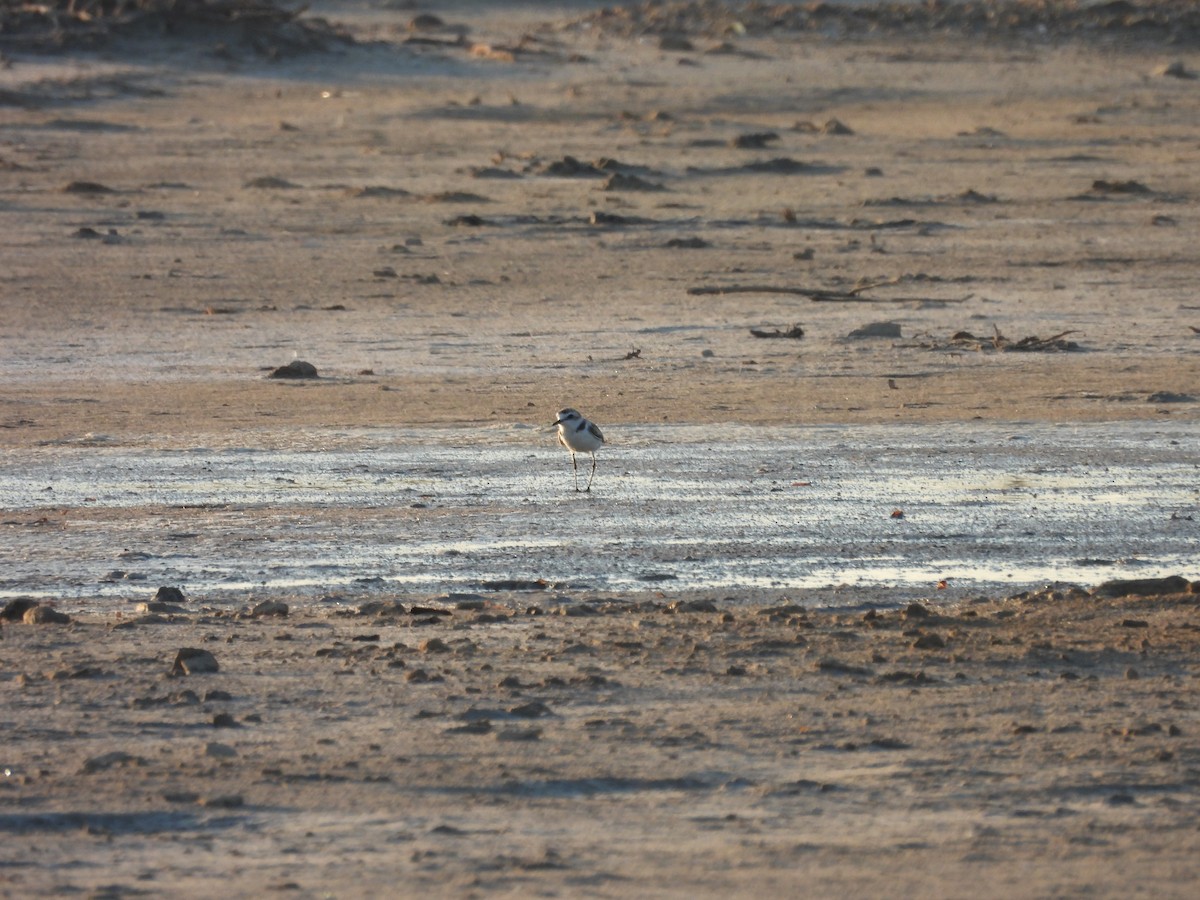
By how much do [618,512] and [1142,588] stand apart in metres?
2.48

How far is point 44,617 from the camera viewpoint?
6.70 m

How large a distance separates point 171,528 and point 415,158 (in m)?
15.7

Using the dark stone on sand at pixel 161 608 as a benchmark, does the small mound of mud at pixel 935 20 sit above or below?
above

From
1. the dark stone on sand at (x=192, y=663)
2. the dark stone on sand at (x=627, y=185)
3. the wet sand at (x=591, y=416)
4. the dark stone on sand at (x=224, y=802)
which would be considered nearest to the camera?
the wet sand at (x=591, y=416)

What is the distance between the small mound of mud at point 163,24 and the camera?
1278 inches

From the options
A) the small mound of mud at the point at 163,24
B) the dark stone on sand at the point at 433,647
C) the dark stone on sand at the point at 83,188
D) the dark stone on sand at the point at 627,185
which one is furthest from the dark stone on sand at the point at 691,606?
the small mound of mud at the point at 163,24

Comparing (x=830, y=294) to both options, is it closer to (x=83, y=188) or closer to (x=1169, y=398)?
(x=1169, y=398)

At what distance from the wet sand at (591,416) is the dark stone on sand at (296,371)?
0.15 meters

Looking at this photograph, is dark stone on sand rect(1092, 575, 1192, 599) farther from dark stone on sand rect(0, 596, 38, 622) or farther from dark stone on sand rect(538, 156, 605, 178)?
dark stone on sand rect(538, 156, 605, 178)

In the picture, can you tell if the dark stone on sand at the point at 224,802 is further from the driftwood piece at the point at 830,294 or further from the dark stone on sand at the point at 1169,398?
the driftwood piece at the point at 830,294

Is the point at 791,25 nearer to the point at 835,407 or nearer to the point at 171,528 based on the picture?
the point at 835,407

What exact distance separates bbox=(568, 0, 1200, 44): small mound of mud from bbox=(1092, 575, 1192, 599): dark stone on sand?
1213 inches

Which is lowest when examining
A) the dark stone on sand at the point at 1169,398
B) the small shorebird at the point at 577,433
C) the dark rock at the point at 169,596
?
the dark stone on sand at the point at 1169,398

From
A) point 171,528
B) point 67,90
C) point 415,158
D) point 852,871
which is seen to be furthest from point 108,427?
point 67,90
